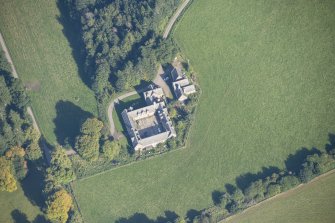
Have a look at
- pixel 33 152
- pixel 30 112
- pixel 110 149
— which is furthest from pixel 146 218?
pixel 30 112

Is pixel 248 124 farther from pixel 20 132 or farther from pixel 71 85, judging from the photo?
pixel 20 132

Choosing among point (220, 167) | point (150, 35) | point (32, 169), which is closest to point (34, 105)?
point (32, 169)

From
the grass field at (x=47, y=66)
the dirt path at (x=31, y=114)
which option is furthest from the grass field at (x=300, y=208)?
the grass field at (x=47, y=66)

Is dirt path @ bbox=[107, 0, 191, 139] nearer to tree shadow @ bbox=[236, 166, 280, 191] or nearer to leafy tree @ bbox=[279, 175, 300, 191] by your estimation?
tree shadow @ bbox=[236, 166, 280, 191]

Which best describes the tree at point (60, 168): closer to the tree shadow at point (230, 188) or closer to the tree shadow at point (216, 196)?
the tree shadow at point (216, 196)

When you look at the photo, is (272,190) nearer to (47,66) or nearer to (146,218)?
(146,218)

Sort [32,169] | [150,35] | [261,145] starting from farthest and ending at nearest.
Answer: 1. [150,35]
2. [261,145]
3. [32,169]
